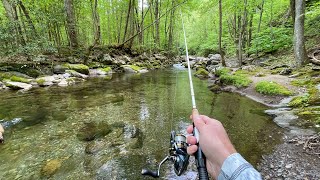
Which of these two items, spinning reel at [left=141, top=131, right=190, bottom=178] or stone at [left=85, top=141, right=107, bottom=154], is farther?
stone at [left=85, top=141, right=107, bottom=154]

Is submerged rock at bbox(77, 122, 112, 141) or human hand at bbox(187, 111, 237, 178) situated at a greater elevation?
human hand at bbox(187, 111, 237, 178)

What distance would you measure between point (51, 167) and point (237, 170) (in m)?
3.50

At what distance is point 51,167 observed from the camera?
369 cm

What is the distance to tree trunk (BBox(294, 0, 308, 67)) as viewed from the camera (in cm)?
966

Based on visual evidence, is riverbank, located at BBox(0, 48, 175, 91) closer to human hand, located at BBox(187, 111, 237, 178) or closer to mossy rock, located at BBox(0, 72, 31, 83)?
mossy rock, located at BBox(0, 72, 31, 83)

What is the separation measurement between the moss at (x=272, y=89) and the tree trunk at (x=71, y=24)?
1312 centimetres

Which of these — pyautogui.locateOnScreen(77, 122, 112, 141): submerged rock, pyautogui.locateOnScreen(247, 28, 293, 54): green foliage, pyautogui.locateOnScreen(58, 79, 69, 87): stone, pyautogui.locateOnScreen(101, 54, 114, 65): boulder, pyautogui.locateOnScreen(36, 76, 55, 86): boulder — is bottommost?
pyautogui.locateOnScreen(77, 122, 112, 141): submerged rock

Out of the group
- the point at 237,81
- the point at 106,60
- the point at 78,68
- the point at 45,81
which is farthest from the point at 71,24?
the point at 237,81

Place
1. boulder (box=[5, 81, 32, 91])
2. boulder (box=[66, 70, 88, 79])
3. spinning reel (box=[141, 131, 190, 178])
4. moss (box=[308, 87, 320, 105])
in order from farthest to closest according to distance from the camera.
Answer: boulder (box=[66, 70, 88, 79]) → boulder (box=[5, 81, 32, 91]) → moss (box=[308, 87, 320, 105]) → spinning reel (box=[141, 131, 190, 178])

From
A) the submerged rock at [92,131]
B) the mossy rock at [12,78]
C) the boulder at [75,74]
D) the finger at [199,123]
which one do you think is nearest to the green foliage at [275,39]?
the boulder at [75,74]

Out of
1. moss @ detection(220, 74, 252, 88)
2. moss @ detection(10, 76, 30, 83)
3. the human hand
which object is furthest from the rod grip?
moss @ detection(10, 76, 30, 83)

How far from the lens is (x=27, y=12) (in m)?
14.2

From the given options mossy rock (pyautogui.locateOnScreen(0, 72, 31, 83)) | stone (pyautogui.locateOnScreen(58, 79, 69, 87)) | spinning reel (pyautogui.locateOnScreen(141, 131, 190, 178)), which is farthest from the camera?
stone (pyautogui.locateOnScreen(58, 79, 69, 87))

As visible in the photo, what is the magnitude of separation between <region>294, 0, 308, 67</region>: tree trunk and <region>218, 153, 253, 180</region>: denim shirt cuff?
35.2 feet
